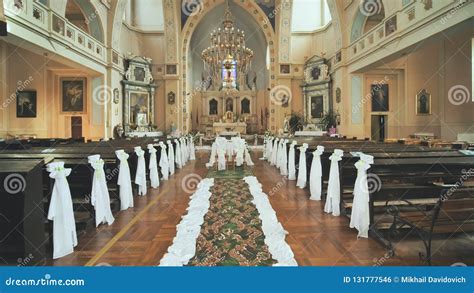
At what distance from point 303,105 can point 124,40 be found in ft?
38.0

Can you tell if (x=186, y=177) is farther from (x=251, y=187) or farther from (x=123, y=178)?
(x=123, y=178)

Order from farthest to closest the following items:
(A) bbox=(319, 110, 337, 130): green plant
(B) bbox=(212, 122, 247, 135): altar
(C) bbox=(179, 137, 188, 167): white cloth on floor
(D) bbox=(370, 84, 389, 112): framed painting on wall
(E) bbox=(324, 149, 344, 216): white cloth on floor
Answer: (B) bbox=(212, 122, 247, 135): altar < (A) bbox=(319, 110, 337, 130): green plant < (D) bbox=(370, 84, 389, 112): framed painting on wall < (C) bbox=(179, 137, 188, 167): white cloth on floor < (E) bbox=(324, 149, 344, 216): white cloth on floor

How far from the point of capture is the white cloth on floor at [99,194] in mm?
4160

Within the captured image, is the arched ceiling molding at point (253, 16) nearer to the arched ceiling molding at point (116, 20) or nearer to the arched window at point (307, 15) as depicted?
the arched window at point (307, 15)

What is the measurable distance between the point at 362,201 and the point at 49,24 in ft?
34.2

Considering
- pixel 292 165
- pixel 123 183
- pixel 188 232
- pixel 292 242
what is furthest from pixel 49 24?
pixel 292 242

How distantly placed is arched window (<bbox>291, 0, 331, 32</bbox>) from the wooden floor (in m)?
17.9

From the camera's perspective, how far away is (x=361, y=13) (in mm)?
14156

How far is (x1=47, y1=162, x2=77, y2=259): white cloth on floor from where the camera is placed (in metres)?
3.26

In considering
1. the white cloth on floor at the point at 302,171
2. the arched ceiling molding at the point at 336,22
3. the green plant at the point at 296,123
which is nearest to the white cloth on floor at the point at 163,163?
the white cloth on floor at the point at 302,171

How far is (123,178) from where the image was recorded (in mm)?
5133

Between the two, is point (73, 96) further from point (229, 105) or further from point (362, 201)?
point (362, 201)

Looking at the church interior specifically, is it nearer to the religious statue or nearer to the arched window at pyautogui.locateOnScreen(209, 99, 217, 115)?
the religious statue

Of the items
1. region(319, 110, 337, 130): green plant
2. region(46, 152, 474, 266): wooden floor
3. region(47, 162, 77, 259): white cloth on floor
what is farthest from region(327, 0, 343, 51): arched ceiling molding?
region(47, 162, 77, 259): white cloth on floor
